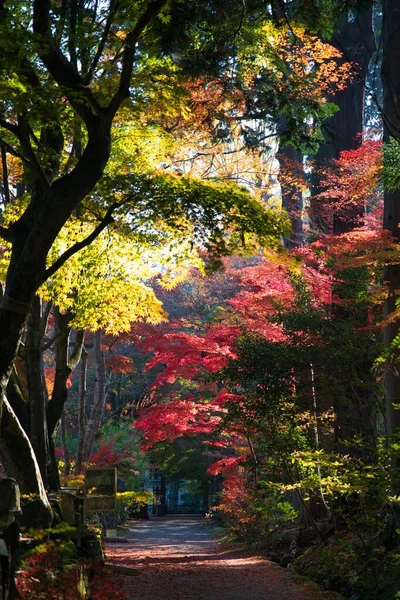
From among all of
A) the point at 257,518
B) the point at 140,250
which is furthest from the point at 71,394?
the point at 140,250

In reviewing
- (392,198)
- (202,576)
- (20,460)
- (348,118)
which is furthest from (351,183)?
(20,460)

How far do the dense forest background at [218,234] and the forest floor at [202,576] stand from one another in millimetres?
605

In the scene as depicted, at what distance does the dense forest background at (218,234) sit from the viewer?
780cm


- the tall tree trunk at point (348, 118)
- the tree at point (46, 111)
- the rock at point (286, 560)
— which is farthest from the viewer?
the tall tree trunk at point (348, 118)

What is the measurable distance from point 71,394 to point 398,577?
24.7m

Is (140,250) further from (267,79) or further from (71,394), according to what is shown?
(71,394)

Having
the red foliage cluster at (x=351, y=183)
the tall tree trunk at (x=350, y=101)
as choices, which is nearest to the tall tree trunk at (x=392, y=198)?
the red foliage cluster at (x=351, y=183)

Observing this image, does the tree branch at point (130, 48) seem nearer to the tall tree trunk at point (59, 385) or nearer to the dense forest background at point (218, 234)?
the dense forest background at point (218, 234)

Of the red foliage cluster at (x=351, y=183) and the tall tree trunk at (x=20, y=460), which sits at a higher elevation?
the red foliage cluster at (x=351, y=183)

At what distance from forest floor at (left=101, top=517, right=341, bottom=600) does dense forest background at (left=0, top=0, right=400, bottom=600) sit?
605 mm

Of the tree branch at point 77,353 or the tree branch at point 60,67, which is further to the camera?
the tree branch at point 77,353

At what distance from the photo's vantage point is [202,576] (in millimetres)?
12258

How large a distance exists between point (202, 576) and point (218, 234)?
6061mm

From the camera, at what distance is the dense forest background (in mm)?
7805
